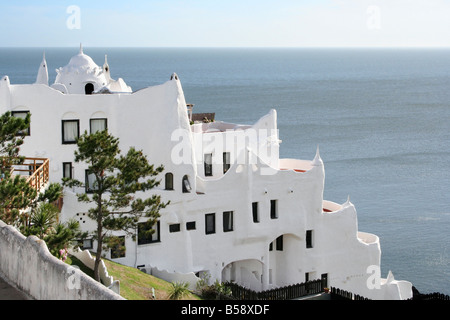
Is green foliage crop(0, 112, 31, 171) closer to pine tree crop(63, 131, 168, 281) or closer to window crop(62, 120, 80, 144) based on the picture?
pine tree crop(63, 131, 168, 281)

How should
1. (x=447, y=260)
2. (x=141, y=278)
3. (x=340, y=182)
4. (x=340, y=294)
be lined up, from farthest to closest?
(x=340, y=182)
(x=447, y=260)
(x=340, y=294)
(x=141, y=278)

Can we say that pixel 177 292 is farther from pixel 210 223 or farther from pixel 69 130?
pixel 69 130

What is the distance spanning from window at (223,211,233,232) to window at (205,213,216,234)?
0.77 meters

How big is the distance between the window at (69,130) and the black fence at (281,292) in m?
12.3

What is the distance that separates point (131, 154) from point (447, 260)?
1718 inches

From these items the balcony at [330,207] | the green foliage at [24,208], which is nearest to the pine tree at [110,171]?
the green foliage at [24,208]

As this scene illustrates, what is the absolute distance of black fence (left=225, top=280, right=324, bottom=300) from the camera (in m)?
49.9

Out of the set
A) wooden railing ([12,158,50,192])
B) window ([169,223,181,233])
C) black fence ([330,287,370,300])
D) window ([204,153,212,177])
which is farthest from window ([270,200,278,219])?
wooden railing ([12,158,50,192])

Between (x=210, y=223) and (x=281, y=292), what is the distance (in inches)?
232

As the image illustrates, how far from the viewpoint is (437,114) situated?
6639 inches

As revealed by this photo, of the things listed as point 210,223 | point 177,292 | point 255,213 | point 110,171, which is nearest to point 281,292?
point 255,213

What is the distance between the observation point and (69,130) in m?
50.0
